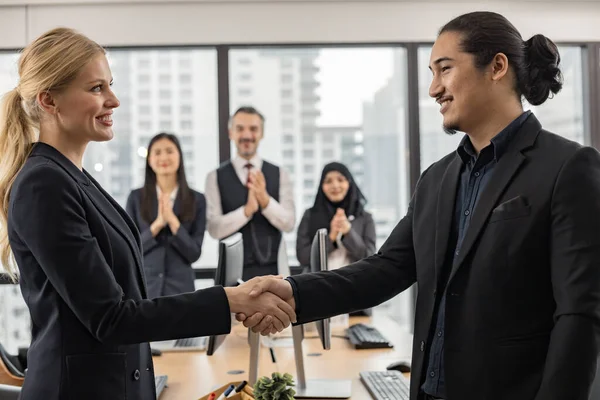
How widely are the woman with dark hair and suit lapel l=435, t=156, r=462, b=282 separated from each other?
2598 mm

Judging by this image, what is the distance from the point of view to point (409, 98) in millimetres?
5816

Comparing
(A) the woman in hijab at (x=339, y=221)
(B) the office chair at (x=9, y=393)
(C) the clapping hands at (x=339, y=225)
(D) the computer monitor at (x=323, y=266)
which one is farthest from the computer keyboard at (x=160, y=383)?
(C) the clapping hands at (x=339, y=225)

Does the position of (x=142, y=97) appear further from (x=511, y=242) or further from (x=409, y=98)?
(x=511, y=242)

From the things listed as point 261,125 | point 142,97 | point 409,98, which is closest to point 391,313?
point 409,98

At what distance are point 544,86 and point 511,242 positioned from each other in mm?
465

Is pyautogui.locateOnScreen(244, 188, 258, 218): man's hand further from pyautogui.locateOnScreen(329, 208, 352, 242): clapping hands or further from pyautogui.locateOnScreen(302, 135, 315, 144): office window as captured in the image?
pyautogui.locateOnScreen(302, 135, 315, 144): office window

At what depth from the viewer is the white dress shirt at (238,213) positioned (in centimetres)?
432

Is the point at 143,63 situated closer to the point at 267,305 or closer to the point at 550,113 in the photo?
the point at 550,113

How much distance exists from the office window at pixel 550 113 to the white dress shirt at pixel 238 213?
5.85 ft

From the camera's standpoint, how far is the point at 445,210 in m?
1.70

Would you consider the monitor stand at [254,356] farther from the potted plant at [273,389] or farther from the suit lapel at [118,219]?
the suit lapel at [118,219]

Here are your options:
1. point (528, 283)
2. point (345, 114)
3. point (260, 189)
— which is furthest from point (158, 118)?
point (528, 283)

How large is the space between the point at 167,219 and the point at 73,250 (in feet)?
9.14

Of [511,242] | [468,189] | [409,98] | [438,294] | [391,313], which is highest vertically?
[409,98]
